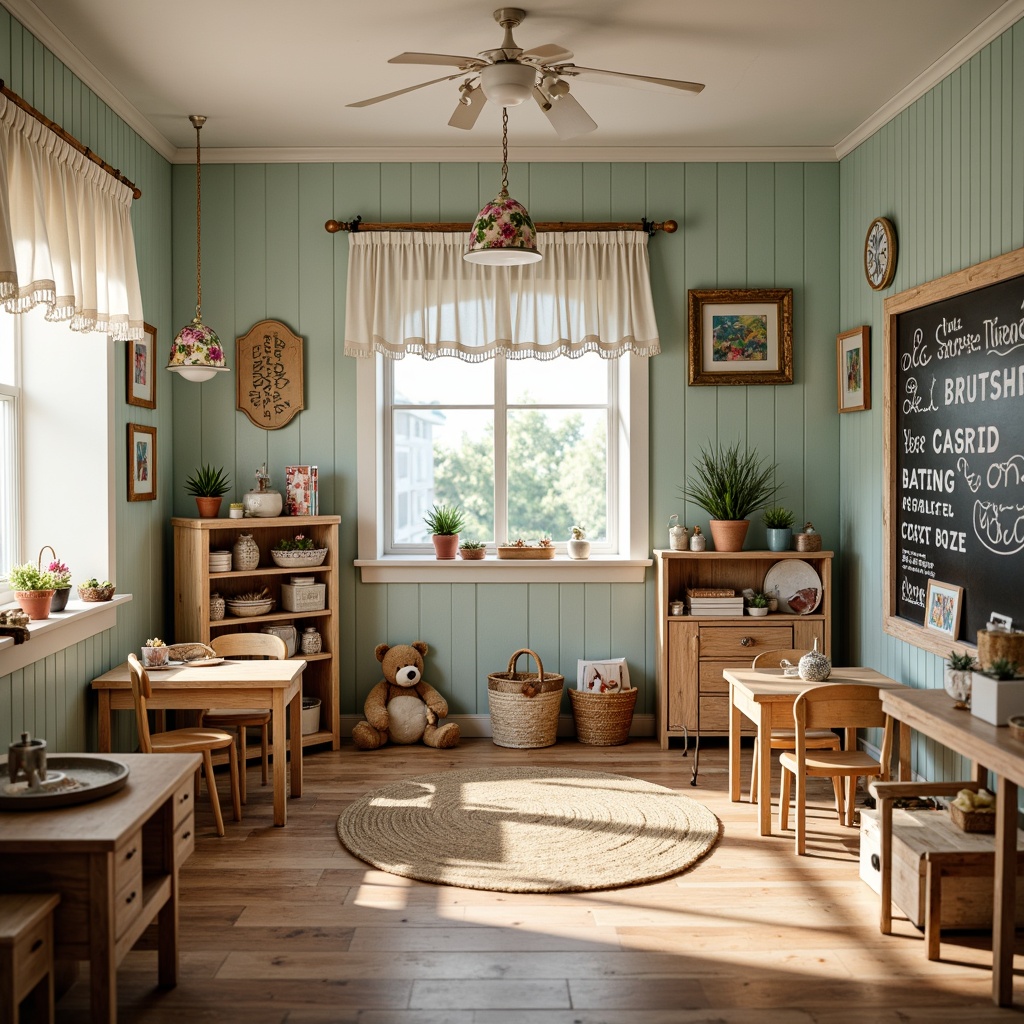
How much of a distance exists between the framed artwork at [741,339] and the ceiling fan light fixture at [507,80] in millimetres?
2107

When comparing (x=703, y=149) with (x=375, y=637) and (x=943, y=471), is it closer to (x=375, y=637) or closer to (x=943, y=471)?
(x=943, y=471)

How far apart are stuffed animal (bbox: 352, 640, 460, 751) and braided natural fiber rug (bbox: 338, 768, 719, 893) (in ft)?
1.75

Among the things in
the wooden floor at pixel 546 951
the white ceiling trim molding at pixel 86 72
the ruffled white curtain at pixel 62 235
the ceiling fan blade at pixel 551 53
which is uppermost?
the white ceiling trim molding at pixel 86 72

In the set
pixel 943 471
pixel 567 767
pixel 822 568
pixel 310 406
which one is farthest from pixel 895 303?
pixel 310 406

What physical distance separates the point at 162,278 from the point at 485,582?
2251 mm

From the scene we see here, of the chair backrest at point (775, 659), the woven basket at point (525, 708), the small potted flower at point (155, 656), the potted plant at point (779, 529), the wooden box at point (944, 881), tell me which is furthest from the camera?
the potted plant at point (779, 529)

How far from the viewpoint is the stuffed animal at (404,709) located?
5.11 metres

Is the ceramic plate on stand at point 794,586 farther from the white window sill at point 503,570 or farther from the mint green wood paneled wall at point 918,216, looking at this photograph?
the white window sill at point 503,570

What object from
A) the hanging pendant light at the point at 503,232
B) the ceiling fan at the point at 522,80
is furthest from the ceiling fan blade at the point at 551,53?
the hanging pendant light at the point at 503,232

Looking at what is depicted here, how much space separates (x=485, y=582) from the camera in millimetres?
5340

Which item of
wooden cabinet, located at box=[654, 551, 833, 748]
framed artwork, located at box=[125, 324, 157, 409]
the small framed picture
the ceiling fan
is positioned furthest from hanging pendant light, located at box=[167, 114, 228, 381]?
the small framed picture

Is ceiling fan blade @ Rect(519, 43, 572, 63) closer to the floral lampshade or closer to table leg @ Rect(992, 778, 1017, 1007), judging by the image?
the floral lampshade

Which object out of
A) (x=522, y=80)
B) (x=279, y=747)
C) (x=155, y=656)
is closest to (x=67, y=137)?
(x=522, y=80)

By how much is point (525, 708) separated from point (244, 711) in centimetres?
138
